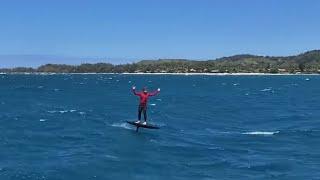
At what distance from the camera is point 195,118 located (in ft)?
188

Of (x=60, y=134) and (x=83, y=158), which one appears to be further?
(x=60, y=134)

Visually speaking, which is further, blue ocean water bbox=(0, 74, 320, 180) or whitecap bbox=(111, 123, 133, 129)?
whitecap bbox=(111, 123, 133, 129)

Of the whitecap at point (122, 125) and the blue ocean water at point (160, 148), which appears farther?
the whitecap at point (122, 125)

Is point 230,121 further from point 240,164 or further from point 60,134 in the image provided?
point 240,164

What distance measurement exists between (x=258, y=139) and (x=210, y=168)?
11227 millimetres

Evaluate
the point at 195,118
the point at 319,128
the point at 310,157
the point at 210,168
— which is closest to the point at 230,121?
the point at 195,118

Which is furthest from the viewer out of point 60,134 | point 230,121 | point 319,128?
point 230,121

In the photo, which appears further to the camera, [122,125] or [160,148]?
[122,125]

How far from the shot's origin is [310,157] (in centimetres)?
3297

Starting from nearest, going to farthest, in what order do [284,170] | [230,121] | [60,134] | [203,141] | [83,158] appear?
1. [284,170]
2. [83,158]
3. [203,141]
4. [60,134]
5. [230,121]

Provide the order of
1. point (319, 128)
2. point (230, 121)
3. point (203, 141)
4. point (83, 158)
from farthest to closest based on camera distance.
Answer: point (230, 121), point (319, 128), point (203, 141), point (83, 158)

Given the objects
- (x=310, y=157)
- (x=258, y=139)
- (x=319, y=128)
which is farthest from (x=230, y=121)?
(x=310, y=157)

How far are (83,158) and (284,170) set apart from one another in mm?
9709

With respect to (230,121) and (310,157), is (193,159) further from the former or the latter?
(230,121)
